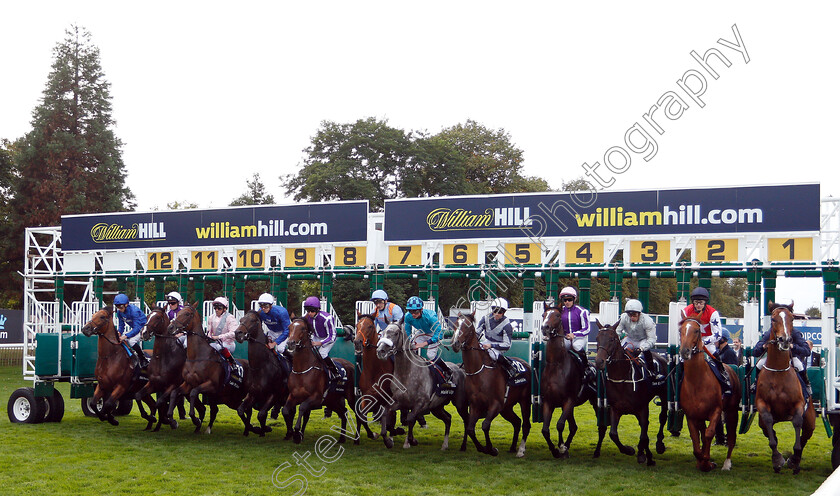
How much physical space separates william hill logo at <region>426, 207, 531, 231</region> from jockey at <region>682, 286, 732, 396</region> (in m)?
3.35

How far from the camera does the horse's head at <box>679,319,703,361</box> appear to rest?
9188 millimetres

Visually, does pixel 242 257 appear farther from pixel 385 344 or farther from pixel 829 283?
pixel 829 283

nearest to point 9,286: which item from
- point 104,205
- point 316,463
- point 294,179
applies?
point 104,205

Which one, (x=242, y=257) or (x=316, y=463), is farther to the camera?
(x=242, y=257)

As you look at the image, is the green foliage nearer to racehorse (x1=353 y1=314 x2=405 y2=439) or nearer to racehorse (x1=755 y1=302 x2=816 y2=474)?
racehorse (x1=353 y1=314 x2=405 y2=439)

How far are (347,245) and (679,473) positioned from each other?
673 centimetres

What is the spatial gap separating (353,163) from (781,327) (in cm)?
2806

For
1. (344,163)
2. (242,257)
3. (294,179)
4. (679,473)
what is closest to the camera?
(679,473)

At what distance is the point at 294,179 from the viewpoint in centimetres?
3862

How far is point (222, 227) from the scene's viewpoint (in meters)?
15.4

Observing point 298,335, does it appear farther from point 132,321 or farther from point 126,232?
point 126,232

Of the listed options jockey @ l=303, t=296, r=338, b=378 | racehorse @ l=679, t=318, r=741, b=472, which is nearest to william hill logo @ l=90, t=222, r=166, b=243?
jockey @ l=303, t=296, r=338, b=378

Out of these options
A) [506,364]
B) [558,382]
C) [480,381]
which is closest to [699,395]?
[558,382]

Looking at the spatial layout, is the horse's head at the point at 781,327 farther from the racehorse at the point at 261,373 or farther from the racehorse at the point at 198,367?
the racehorse at the point at 198,367
